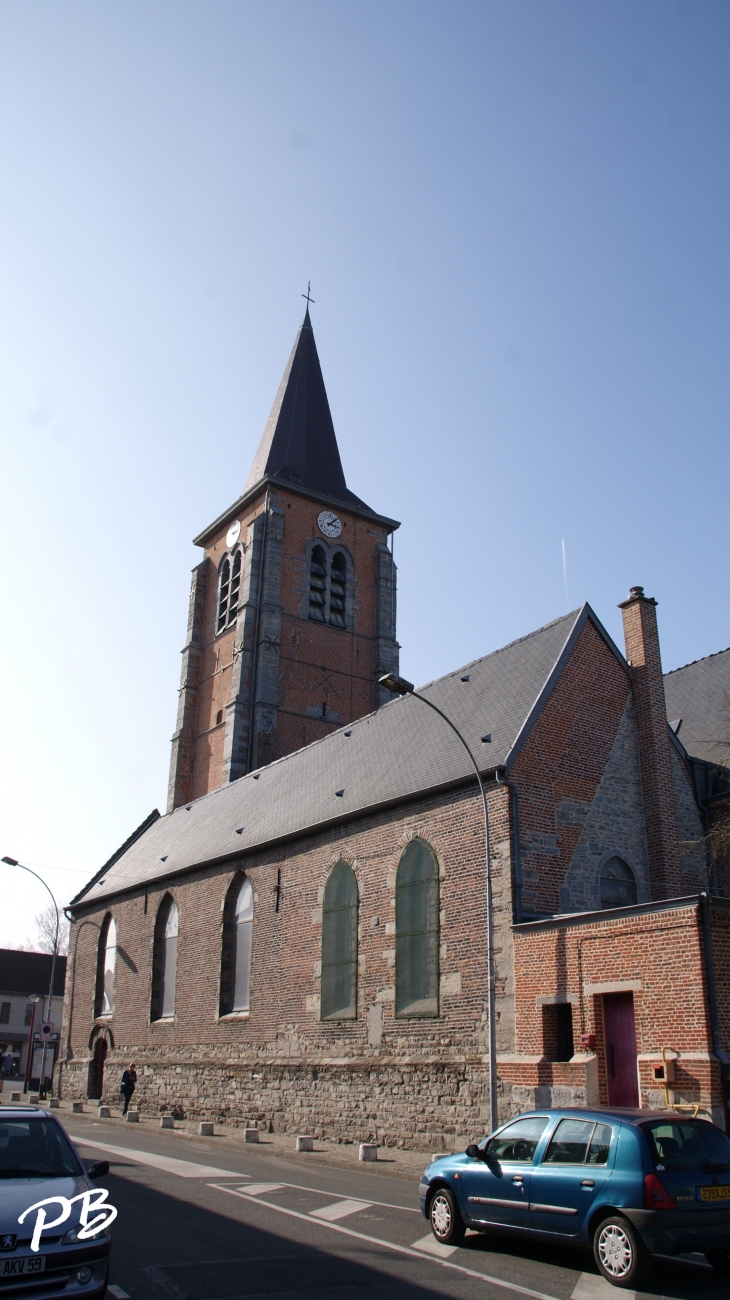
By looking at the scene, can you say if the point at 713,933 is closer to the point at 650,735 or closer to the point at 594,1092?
the point at 594,1092

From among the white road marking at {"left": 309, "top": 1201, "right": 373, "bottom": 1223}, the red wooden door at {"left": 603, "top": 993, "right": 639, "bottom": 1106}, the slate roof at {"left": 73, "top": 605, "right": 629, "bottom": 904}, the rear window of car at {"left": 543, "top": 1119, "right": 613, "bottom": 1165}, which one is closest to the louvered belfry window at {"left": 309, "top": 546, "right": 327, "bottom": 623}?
the slate roof at {"left": 73, "top": 605, "right": 629, "bottom": 904}

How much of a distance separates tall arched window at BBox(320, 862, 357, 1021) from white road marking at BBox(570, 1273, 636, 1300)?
11.9 m

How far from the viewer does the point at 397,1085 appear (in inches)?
699

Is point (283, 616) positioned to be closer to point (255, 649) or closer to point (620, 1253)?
point (255, 649)

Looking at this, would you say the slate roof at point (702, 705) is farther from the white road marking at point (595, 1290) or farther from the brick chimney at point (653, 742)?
the white road marking at point (595, 1290)

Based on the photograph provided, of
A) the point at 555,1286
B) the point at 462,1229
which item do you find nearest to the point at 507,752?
the point at 462,1229

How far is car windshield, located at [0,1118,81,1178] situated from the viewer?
6.94m

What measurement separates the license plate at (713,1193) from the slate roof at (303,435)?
131ft

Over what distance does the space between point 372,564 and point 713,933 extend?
35596 mm

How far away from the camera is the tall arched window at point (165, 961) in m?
27.5

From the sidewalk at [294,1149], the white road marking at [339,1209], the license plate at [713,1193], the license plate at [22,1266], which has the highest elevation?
the license plate at [713,1193]

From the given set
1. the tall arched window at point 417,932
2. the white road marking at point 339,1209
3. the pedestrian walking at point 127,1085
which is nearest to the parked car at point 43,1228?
the white road marking at point 339,1209

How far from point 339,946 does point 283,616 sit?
24039 mm

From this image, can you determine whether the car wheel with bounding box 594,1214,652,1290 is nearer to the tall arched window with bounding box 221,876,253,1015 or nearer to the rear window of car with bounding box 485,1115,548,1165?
the rear window of car with bounding box 485,1115,548,1165
